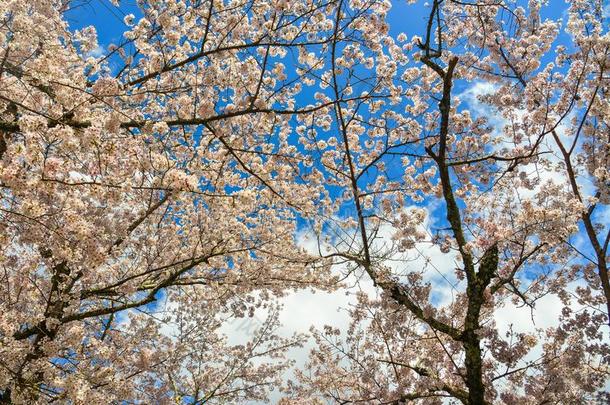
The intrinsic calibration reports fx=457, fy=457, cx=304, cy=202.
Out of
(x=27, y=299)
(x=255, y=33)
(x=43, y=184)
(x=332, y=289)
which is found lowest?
(x=43, y=184)

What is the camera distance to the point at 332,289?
462 inches

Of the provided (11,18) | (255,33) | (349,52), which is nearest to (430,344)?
(349,52)

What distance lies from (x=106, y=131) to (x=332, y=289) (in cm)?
833

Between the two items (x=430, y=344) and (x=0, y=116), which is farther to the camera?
(x=430, y=344)

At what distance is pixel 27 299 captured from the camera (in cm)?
841

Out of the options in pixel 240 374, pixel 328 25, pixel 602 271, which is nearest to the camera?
pixel 328 25

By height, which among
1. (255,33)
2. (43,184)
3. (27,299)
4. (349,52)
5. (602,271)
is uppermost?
(349,52)

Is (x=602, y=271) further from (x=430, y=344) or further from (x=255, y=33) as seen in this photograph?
(x=255, y=33)

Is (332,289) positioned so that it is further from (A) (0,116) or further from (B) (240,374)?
(A) (0,116)

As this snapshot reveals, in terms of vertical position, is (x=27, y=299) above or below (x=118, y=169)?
below

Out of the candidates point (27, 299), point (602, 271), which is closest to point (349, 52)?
point (602, 271)

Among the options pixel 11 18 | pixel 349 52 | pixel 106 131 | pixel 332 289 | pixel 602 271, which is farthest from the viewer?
pixel 332 289

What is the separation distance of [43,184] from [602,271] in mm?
8262

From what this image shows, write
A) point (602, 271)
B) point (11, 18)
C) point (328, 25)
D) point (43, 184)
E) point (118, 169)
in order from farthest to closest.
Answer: point (602, 271), point (328, 25), point (118, 169), point (11, 18), point (43, 184)
